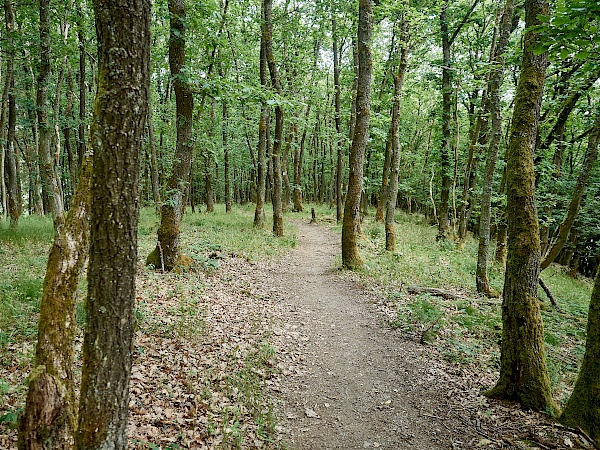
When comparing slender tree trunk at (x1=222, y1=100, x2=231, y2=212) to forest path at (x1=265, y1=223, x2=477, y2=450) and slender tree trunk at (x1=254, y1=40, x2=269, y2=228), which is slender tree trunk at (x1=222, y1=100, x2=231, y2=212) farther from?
forest path at (x1=265, y1=223, x2=477, y2=450)

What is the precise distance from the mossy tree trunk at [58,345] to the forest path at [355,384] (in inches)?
109

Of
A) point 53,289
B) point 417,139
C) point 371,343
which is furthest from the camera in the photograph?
point 417,139

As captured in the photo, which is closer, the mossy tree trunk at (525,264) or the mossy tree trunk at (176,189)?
the mossy tree trunk at (525,264)

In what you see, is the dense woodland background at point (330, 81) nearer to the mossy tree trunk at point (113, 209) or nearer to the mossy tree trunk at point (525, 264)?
the mossy tree trunk at point (525, 264)

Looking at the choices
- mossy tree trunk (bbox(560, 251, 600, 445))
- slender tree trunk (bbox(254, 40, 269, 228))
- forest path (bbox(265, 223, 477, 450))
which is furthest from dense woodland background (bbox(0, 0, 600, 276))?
forest path (bbox(265, 223, 477, 450))

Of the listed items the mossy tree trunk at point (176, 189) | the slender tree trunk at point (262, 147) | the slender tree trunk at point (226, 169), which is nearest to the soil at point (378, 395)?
the mossy tree trunk at point (176, 189)

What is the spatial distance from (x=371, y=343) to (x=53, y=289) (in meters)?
5.78

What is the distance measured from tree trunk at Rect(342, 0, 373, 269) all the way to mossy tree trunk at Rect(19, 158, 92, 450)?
909 centimetres

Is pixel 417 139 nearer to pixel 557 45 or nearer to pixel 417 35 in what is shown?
pixel 417 35

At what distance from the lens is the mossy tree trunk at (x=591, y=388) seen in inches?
164

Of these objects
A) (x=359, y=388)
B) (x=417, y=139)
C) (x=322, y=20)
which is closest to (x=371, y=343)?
(x=359, y=388)

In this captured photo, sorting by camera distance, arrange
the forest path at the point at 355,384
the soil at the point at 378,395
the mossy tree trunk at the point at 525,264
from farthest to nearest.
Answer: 1. the mossy tree trunk at the point at 525,264
2. the forest path at the point at 355,384
3. the soil at the point at 378,395

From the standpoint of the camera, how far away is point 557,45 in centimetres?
438

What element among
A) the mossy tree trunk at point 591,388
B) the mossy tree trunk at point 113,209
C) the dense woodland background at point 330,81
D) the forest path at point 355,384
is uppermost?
the dense woodland background at point 330,81
